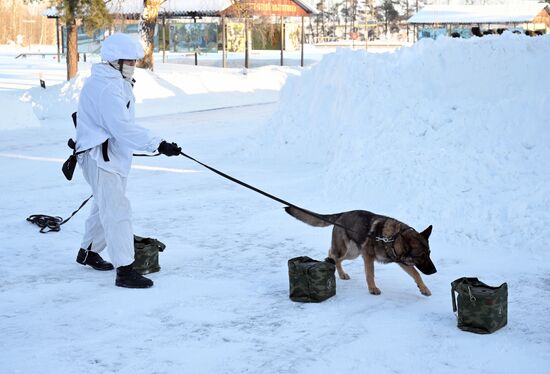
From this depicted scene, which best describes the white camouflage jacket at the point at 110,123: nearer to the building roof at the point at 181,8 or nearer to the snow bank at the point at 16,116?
the snow bank at the point at 16,116

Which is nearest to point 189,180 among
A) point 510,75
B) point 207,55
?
point 510,75

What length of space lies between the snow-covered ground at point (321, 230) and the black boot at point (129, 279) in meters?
0.10

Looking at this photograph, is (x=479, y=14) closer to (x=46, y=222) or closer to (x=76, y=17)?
(x=76, y=17)

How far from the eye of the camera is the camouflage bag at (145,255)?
6.16 meters

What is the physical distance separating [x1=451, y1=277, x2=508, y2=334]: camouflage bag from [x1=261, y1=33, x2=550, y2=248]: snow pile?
7.06 ft

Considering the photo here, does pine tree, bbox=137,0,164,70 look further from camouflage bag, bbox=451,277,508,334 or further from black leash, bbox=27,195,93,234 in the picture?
camouflage bag, bbox=451,277,508,334

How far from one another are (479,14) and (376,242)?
52407 mm

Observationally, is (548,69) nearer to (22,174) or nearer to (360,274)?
(360,274)

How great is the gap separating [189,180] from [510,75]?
4.61 m

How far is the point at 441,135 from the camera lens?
368 inches

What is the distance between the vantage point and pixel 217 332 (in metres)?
4.91

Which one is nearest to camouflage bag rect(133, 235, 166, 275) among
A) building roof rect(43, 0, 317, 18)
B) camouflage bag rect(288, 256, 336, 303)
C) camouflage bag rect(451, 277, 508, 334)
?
camouflage bag rect(288, 256, 336, 303)

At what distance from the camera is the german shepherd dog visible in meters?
5.31

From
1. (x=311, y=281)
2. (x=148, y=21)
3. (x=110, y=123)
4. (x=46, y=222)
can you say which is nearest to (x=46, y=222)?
(x=46, y=222)
